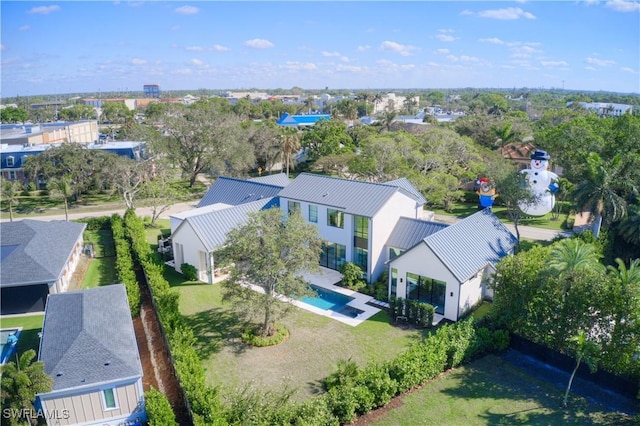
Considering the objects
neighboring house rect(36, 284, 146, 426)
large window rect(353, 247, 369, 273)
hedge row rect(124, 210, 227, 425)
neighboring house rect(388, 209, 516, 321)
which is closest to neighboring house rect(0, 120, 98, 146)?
hedge row rect(124, 210, 227, 425)

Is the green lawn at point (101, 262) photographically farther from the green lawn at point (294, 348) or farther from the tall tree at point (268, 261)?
the tall tree at point (268, 261)

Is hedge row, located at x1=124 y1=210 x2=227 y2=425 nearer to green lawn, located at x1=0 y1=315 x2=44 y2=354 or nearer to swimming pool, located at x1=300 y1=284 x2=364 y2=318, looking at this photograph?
green lawn, located at x1=0 y1=315 x2=44 y2=354

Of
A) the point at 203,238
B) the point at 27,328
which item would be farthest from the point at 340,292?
the point at 27,328

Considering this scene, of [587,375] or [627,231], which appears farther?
[627,231]

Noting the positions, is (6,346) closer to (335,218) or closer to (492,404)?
(335,218)

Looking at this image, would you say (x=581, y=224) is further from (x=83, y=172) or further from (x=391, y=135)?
(x=83, y=172)

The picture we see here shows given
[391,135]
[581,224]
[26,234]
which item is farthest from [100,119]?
[581,224]

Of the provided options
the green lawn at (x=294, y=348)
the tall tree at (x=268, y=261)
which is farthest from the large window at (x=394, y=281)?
the tall tree at (x=268, y=261)

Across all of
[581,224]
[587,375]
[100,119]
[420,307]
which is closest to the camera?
[587,375]
